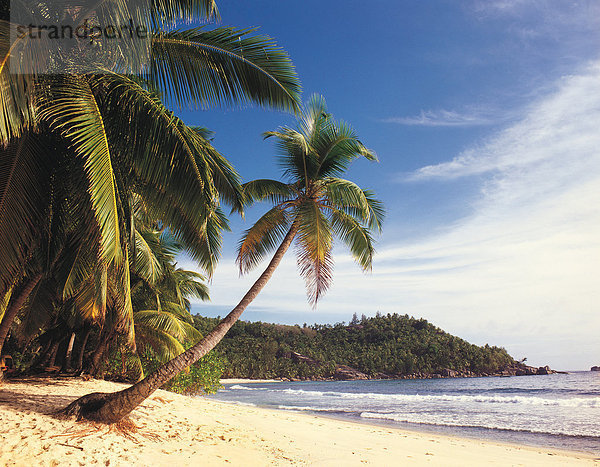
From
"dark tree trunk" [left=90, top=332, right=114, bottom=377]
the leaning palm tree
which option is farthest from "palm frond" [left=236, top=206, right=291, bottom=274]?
"dark tree trunk" [left=90, top=332, right=114, bottom=377]

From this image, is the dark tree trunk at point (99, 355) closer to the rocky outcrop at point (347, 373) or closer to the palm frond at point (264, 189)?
the palm frond at point (264, 189)

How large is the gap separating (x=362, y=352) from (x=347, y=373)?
564cm

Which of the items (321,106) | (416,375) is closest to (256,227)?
(321,106)

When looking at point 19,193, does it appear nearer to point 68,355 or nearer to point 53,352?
point 68,355

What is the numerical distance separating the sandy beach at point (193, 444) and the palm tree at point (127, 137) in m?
2.12

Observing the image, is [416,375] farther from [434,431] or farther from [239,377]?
[434,431]

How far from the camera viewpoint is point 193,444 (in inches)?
248

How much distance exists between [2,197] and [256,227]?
15.3 ft

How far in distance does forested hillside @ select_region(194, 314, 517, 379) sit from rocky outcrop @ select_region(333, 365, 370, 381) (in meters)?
0.31

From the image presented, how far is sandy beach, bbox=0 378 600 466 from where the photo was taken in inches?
196

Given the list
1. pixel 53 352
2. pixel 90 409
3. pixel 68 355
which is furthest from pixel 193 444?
pixel 53 352

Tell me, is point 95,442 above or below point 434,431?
above

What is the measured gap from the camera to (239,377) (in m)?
76.2

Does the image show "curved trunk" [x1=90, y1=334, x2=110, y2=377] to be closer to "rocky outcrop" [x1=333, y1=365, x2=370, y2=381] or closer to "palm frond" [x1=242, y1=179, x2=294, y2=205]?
"palm frond" [x1=242, y1=179, x2=294, y2=205]
